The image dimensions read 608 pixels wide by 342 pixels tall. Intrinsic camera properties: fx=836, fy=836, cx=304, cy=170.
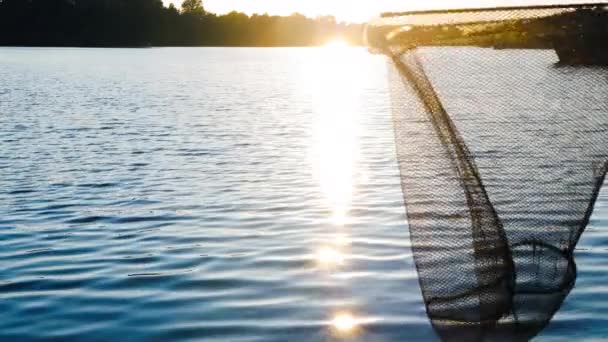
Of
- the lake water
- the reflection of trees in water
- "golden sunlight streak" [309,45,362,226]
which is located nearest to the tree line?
"golden sunlight streak" [309,45,362,226]

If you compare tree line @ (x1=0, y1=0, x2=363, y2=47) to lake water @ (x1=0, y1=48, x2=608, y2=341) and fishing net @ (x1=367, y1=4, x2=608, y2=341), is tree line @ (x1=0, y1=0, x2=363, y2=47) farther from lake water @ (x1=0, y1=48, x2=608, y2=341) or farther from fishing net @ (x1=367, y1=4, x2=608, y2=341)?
fishing net @ (x1=367, y1=4, x2=608, y2=341)

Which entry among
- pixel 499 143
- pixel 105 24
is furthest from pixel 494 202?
pixel 105 24

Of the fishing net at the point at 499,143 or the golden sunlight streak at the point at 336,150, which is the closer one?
the fishing net at the point at 499,143

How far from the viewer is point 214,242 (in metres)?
11.3

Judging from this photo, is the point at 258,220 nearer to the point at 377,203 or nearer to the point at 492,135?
the point at 377,203

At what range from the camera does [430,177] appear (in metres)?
7.63

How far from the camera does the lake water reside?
26.1 feet

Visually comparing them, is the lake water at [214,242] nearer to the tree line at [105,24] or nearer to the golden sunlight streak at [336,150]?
the golden sunlight streak at [336,150]

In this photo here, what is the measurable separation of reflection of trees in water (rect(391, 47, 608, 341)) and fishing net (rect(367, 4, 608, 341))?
0.01 metres

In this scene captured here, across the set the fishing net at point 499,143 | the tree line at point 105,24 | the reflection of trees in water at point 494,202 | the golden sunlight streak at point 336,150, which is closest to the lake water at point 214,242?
the golden sunlight streak at point 336,150

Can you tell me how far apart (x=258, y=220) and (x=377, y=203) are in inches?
96.7

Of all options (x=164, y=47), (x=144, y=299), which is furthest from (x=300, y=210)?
(x=164, y=47)

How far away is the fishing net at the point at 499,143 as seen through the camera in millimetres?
7379

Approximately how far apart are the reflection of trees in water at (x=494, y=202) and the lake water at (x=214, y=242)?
0.39m
